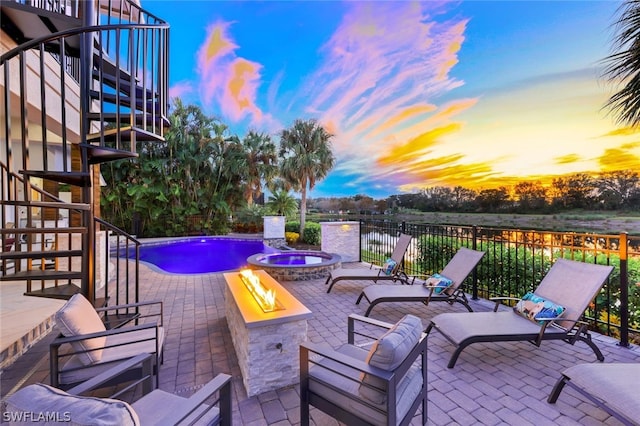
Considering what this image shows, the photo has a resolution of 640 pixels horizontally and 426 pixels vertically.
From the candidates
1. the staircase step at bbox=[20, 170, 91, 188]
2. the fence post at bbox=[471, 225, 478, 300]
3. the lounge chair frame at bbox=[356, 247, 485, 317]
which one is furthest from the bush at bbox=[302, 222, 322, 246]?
the staircase step at bbox=[20, 170, 91, 188]

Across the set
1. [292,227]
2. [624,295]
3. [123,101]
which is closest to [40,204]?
[123,101]

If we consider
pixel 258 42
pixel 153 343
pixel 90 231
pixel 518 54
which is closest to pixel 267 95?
pixel 258 42

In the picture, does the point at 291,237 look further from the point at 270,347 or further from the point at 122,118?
the point at 270,347

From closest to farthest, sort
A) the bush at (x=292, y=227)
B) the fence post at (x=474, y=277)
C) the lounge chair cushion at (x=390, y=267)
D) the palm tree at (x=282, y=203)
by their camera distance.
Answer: the fence post at (x=474, y=277) → the lounge chair cushion at (x=390, y=267) → the bush at (x=292, y=227) → the palm tree at (x=282, y=203)

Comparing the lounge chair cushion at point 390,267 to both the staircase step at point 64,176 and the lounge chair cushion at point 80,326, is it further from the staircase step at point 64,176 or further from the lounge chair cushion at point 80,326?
the staircase step at point 64,176

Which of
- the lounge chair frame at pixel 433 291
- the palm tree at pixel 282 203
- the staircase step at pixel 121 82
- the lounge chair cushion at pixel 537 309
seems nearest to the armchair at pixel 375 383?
the lounge chair cushion at pixel 537 309

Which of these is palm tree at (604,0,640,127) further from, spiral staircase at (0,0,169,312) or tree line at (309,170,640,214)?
spiral staircase at (0,0,169,312)

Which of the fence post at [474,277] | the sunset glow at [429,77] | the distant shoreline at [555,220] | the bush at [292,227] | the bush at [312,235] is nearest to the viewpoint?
the fence post at [474,277]

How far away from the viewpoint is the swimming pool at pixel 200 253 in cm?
1087

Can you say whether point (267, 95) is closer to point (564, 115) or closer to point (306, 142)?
point (306, 142)

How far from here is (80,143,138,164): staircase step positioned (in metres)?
3.12

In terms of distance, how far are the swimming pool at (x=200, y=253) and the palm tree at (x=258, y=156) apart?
378 cm

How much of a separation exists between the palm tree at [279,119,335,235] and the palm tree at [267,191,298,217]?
152cm

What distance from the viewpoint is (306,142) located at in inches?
603
